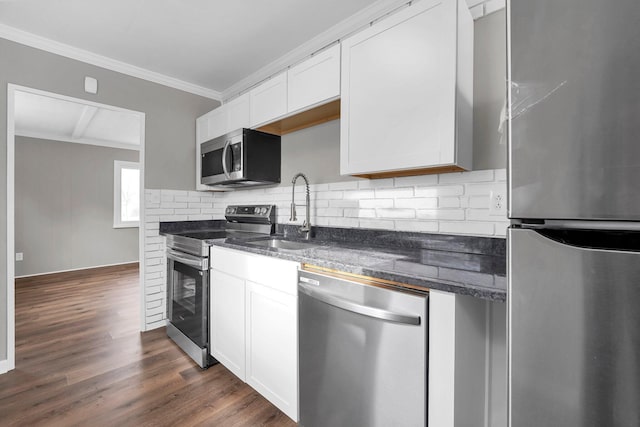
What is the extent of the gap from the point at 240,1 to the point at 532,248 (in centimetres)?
218

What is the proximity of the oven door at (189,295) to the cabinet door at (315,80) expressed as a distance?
1340mm

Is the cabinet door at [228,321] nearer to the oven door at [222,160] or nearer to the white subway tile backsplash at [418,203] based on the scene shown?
the oven door at [222,160]

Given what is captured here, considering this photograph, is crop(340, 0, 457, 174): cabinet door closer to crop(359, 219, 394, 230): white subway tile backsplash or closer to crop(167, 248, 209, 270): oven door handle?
crop(359, 219, 394, 230): white subway tile backsplash

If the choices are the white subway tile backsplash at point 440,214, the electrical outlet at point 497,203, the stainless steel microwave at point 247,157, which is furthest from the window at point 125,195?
the electrical outlet at point 497,203

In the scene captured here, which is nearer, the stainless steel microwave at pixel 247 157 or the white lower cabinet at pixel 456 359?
the white lower cabinet at pixel 456 359

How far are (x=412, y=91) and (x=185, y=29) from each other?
1.86 m

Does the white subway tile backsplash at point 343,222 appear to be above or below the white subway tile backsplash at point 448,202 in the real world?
below

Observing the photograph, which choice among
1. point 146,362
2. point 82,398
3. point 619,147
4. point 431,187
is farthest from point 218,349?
point 619,147

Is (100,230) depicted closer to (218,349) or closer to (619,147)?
(218,349)

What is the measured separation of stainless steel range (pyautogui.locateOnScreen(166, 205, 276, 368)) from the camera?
224 cm

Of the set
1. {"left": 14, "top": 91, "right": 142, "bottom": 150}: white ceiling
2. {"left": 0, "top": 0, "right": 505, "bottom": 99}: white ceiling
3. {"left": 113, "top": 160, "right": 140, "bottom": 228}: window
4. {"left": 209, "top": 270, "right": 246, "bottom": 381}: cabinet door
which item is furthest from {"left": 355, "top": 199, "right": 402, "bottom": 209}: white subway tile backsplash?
{"left": 113, "top": 160, "right": 140, "bottom": 228}: window

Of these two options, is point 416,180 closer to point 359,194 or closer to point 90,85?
point 359,194

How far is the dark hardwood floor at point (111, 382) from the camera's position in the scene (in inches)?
67.0

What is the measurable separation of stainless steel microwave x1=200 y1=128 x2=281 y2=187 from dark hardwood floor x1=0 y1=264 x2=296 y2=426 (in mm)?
1532
